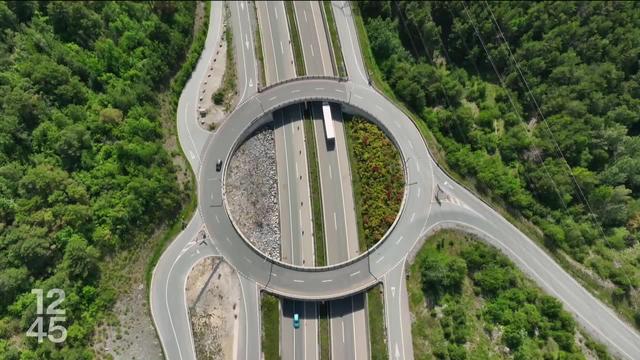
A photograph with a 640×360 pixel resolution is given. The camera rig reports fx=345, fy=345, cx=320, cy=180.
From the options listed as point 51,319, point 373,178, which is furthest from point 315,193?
point 51,319

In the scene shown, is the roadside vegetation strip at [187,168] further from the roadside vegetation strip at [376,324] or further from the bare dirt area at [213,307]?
the roadside vegetation strip at [376,324]

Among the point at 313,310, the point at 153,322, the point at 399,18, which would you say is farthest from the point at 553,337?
the point at 399,18

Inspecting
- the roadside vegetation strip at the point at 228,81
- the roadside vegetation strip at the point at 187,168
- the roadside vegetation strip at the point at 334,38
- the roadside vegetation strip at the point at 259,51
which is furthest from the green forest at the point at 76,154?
the roadside vegetation strip at the point at 334,38

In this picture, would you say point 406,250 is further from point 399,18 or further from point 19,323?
point 19,323

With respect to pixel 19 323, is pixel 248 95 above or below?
above

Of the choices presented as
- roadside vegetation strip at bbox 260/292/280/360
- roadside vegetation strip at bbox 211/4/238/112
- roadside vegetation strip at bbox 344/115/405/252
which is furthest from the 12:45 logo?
roadside vegetation strip at bbox 344/115/405/252
